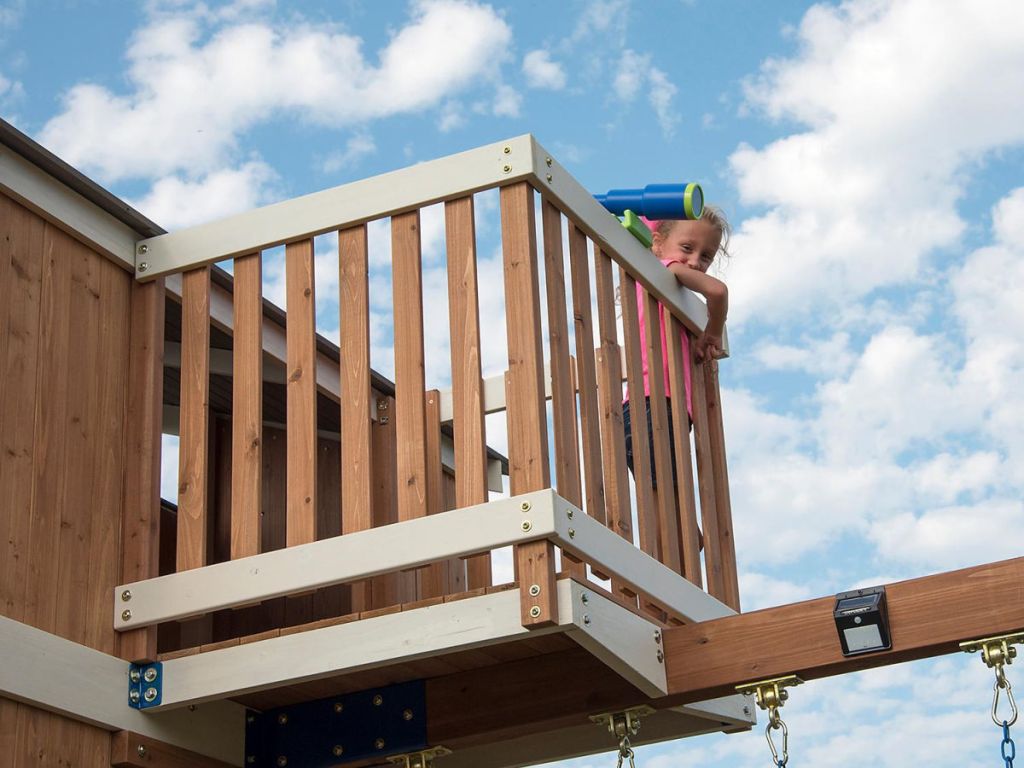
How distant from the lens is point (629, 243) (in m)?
4.96

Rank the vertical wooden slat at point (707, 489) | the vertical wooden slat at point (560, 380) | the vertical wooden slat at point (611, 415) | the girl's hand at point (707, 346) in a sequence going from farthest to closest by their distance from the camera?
1. the girl's hand at point (707, 346)
2. the vertical wooden slat at point (707, 489)
3. the vertical wooden slat at point (611, 415)
4. the vertical wooden slat at point (560, 380)

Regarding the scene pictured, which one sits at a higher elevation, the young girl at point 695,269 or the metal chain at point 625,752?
the young girl at point 695,269

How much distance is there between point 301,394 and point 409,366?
367mm

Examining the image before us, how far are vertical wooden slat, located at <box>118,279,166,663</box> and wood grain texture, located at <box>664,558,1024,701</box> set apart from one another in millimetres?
1498

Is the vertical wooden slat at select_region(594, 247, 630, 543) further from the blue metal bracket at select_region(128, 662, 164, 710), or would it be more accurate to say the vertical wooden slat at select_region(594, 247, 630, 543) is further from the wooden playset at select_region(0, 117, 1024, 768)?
the blue metal bracket at select_region(128, 662, 164, 710)

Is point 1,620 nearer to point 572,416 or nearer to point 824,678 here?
point 572,416

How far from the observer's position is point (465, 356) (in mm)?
4312

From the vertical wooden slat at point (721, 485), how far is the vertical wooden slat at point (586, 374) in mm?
861

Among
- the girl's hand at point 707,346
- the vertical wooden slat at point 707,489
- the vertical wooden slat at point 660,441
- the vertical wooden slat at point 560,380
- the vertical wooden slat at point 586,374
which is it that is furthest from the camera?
the girl's hand at point 707,346

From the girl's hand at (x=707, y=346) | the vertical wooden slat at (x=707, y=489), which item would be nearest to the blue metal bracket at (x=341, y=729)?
the vertical wooden slat at (x=707, y=489)

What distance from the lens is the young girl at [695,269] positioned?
5277 mm

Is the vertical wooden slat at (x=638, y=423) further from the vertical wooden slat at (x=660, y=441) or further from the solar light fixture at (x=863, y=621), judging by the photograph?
the solar light fixture at (x=863, y=621)

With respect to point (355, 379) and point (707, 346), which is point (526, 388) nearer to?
point (355, 379)

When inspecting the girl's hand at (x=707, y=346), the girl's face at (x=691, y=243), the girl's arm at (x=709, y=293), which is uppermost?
the girl's face at (x=691, y=243)
